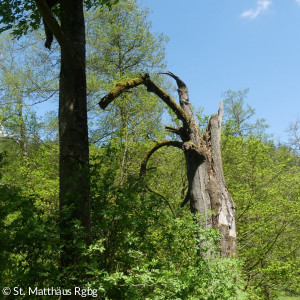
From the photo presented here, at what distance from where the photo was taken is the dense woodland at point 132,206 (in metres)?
3.35

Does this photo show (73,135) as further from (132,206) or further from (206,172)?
(206,172)

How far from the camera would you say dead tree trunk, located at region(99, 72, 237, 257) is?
639 centimetres

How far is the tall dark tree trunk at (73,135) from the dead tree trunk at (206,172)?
5.08ft

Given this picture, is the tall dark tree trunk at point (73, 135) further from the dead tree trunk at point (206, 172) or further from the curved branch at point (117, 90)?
the dead tree trunk at point (206, 172)

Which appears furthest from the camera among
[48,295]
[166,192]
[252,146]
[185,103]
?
[166,192]

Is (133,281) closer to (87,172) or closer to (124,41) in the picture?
(87,172)

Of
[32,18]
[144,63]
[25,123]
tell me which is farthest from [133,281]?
[144,63]

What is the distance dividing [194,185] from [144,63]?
500 inches

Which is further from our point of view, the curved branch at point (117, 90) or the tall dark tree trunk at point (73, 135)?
the curved branch at point (117, 90)

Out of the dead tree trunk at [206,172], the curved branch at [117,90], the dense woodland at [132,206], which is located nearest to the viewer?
the dense woodland at [132,206]

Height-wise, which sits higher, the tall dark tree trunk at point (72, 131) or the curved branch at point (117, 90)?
the curved branch at point (117, 90)

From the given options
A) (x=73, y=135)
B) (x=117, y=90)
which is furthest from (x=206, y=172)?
(x=73, y=135)

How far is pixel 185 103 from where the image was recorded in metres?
7.44

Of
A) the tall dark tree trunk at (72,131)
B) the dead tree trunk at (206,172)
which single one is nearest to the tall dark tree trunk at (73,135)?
the tall dark tree trunk at (72,131)
